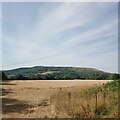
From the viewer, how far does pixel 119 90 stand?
11719 millimetres

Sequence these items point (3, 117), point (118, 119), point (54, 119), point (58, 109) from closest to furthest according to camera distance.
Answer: point (118, 119) < point (54, 119) < point (3, 117) < point (58, 109)

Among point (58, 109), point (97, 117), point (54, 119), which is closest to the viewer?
point (97, 117)

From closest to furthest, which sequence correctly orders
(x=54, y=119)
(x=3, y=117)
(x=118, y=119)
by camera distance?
(x=118, y=119), (x=54, y=119), (x=3, y=117)

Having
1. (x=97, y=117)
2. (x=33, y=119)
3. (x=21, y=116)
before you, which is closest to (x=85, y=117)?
(x=97, y=117)

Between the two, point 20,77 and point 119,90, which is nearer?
point 119,90

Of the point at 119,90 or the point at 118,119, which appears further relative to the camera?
the point at 119,90

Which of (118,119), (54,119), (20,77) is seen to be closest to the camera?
(118,119)

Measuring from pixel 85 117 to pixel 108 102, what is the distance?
3.94 feet

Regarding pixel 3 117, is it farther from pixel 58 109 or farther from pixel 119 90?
pixel 119 90

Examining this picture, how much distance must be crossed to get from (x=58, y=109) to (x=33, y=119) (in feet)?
6.04

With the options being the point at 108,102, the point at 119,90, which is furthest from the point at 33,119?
the point at 119,90

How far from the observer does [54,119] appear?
983 centimetres

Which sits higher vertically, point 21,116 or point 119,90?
point 119,90

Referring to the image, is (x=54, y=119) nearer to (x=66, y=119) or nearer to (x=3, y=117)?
(x=66, y=119)
